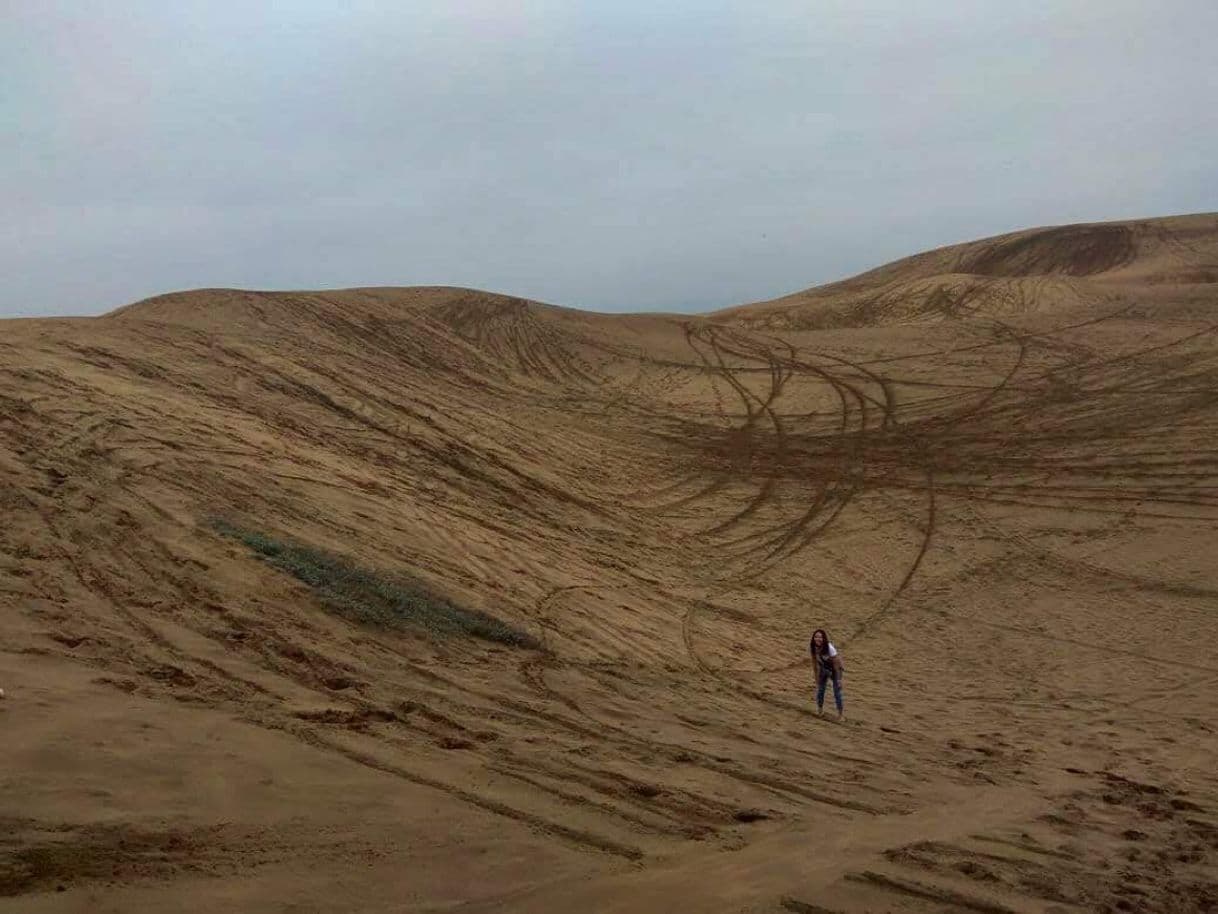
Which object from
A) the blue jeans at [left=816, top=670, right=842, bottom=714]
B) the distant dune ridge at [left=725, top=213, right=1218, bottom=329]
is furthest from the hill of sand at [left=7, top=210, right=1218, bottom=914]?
the distant dune ridge at [left=725, top=213, right=1218, bottom=329]

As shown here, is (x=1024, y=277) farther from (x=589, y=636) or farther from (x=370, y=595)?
(x=370, y=595)

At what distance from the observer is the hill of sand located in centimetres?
364

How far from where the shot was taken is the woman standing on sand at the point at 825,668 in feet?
23.0

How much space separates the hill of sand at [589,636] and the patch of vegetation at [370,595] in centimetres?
11

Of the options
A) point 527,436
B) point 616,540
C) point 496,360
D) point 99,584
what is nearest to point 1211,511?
point 616,540

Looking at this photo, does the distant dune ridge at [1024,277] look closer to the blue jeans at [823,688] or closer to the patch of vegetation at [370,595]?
the blue jeans at [823,688]

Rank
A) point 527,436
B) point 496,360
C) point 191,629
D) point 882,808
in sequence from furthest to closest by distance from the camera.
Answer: point 496,360
point 527,436
point 191,629
point 882,808

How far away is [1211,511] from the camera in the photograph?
12.7 meters

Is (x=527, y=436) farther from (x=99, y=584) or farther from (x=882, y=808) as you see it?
(x=882, y=808)

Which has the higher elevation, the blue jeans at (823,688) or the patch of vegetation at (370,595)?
the patch of vegetation at (370,595)

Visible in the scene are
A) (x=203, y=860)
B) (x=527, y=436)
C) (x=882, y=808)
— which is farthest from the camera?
(x=527, y=436)

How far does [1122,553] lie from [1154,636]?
7.89ft

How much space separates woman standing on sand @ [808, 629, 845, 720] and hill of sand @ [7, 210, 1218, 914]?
0.33 meters

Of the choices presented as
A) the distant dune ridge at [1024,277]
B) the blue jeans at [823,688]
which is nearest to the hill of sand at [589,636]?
the blue jeans at [823,688]
